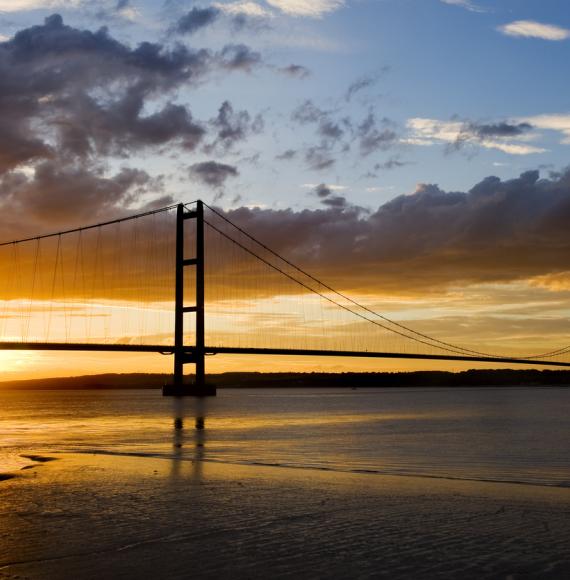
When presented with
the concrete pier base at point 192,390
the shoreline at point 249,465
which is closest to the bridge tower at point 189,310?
the concrete pier base at point 192,390

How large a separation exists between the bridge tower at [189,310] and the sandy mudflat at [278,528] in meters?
59.8

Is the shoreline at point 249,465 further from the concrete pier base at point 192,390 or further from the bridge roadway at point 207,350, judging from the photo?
the concrete pier base at point 192,390

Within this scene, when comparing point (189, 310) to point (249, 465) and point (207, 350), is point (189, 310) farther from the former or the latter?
point (249, 465)

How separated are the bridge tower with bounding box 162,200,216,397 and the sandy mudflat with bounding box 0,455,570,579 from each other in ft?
196

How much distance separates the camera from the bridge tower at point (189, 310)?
7338 centimetres

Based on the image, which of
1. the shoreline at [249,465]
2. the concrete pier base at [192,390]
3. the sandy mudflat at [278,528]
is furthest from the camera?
the concrete pier base at [192,390]

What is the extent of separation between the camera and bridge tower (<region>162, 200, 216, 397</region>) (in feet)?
241

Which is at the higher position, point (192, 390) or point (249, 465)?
point (249, 465)

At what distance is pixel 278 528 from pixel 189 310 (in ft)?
218

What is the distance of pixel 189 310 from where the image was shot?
74375mm

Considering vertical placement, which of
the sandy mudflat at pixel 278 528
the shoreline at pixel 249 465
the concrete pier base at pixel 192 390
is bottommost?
the concrete pier base at pixel 192 390

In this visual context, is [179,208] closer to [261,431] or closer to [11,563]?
[261,431]

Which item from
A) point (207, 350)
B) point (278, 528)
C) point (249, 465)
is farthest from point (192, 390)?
point (278, 528)

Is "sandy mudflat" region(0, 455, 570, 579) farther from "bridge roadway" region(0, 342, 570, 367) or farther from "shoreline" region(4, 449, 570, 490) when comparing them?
"bridge roadway" region(0, 342, 570, 367)
